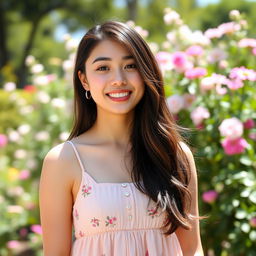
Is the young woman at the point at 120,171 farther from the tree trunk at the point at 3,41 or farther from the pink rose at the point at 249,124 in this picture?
the tree trunk at the point at 3,41

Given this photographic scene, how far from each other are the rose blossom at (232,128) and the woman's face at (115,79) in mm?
1184

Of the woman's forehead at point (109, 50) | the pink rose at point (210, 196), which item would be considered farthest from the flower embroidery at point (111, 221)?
the pink rose at point (210, 196)

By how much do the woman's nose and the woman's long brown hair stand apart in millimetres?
73

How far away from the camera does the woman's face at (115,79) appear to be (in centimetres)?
194

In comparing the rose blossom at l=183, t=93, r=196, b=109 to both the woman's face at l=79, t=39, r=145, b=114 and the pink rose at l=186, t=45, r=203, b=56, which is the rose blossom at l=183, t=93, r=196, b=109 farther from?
the woman's face at l=79, t=39, r=145, b=114

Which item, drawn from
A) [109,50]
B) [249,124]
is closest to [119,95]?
[109,50]

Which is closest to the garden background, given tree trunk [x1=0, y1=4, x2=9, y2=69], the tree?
the tree

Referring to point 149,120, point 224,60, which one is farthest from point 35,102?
point 149,120

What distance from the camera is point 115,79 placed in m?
1.93

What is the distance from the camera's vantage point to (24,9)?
2064 centimetres

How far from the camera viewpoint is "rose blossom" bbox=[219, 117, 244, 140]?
306 cm

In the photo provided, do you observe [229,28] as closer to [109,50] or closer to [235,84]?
[235,84]

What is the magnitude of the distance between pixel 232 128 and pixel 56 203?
1.45 metres

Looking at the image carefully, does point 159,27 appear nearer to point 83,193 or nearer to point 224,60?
point 224,60
